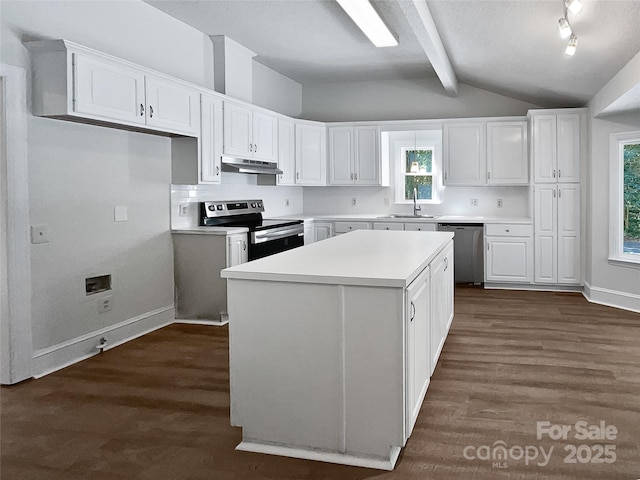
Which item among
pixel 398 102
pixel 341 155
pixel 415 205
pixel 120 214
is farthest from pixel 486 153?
pixel 120 214

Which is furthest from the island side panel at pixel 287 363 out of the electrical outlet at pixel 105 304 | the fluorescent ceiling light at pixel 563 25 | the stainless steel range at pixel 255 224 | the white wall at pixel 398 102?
the white wall at pixel 398 102

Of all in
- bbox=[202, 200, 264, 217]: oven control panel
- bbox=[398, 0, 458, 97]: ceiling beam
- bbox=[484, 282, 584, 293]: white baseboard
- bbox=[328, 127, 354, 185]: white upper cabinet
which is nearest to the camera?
bbox=[398, 0, 458, 97]: ceiling beam

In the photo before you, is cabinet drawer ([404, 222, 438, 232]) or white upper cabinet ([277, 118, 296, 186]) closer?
white upper cabinet ([277, 118, 296, 186])

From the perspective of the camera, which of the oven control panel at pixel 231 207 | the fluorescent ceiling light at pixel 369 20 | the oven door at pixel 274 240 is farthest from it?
the oven control panel at pixel 231 207

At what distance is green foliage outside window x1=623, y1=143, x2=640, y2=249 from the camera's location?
6.04 metres

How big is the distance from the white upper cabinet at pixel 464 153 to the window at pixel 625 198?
1597 millimetres

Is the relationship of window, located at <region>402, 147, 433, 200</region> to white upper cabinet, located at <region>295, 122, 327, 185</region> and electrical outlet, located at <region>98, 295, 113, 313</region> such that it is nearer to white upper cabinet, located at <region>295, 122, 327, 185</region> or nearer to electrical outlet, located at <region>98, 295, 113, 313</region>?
white upper cabinet, located at <region>295, 122, 327, 185</region>

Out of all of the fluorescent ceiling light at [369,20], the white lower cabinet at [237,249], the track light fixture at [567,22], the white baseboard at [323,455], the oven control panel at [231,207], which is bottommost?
the white baseboard at [323,455]

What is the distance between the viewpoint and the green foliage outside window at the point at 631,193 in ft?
19.8

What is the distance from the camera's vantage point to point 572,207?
6.73m

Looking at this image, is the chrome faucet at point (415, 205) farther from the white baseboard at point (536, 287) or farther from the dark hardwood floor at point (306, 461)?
the dark hardwood floor at point (306, 461)

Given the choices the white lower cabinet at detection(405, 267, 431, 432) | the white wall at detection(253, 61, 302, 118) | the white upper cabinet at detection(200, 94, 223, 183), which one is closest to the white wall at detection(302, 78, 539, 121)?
the white wall at detection(253, 61, 302, 118)

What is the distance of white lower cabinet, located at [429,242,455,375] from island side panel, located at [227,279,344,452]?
96cm

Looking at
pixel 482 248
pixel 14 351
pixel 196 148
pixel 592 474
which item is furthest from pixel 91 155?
pixel 482 248
